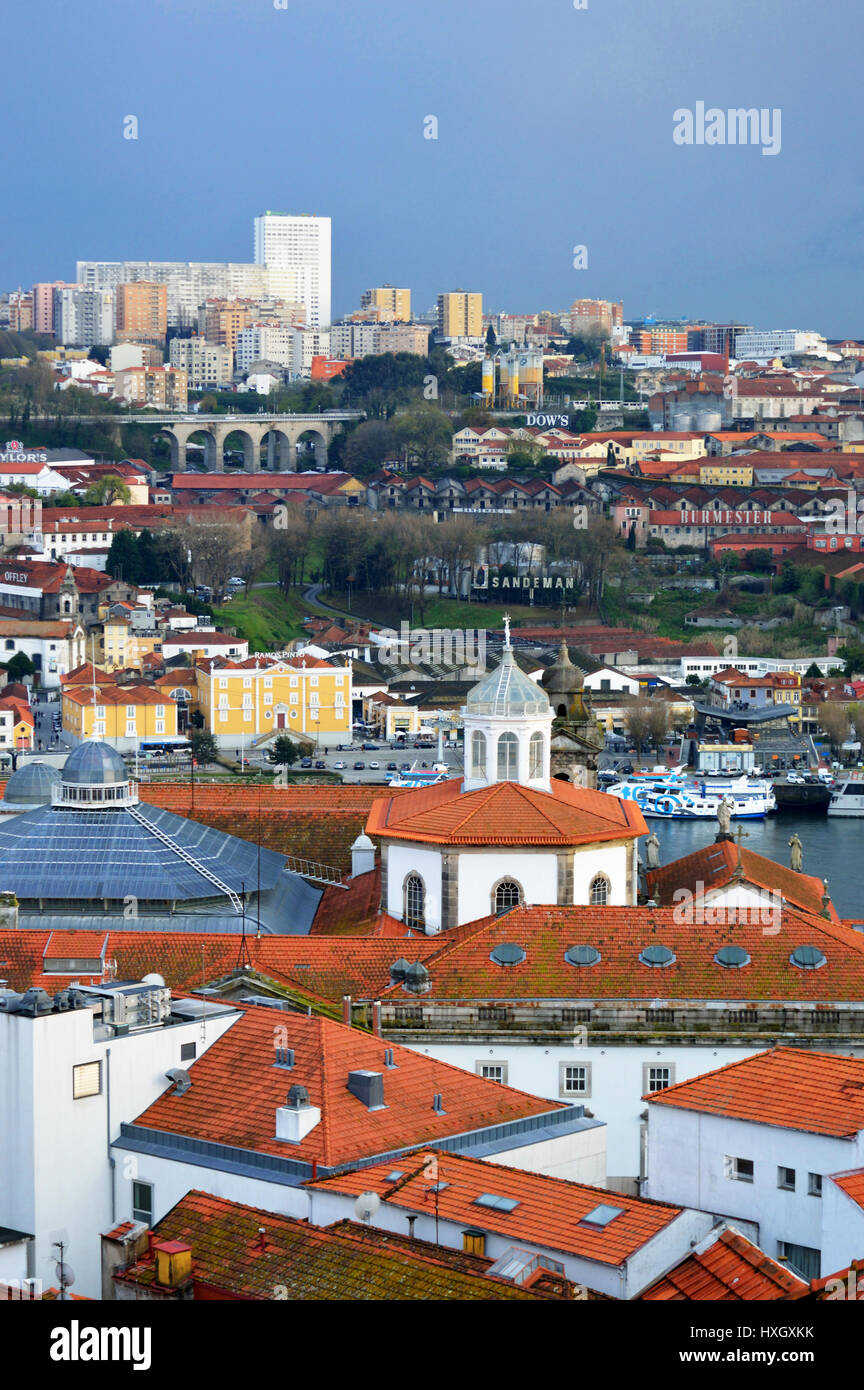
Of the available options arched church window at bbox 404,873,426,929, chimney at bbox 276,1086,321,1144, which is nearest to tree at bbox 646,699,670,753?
arched church window at bbox 404,873,426,929

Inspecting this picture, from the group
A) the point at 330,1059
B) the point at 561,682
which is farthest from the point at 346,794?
the point at 330,1059

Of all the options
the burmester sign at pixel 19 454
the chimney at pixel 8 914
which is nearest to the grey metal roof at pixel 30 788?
the chimney at pixel 8 914

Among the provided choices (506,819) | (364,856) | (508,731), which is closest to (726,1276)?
(506,819)

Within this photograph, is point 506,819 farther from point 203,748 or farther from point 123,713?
point 123,713

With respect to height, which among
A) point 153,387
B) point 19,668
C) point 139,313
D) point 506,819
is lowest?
point 19,668

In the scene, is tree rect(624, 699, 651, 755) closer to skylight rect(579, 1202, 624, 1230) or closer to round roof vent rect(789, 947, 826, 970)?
round roof vent rect(789, 947, 826, 970)

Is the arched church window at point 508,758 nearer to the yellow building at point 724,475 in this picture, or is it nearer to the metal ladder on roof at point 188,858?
the metal ladder on roof at point 188,858

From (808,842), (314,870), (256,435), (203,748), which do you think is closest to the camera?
(314,870)
